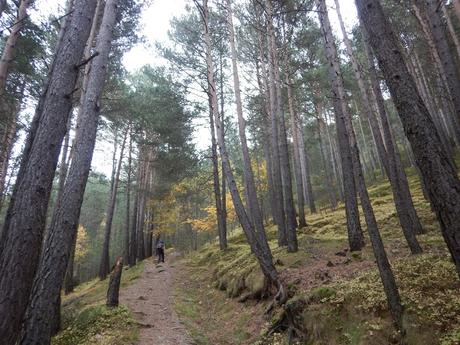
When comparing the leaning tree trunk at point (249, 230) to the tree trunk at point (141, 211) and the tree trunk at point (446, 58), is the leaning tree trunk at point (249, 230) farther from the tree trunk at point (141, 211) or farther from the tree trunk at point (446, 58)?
the tree trunk at point (141, 211)

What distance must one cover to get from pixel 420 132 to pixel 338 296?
3585 millimetres

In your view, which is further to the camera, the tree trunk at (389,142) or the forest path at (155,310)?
the tree trunk at (389,142)

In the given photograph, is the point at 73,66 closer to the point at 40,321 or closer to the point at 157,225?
the point at 40,321

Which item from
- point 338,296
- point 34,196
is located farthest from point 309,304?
point 34,196

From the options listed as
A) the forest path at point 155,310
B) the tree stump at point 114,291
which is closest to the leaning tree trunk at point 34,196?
the forest path at point 155,310

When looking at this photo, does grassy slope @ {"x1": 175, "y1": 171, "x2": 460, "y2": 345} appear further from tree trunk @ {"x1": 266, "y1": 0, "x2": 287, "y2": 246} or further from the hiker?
the hiker

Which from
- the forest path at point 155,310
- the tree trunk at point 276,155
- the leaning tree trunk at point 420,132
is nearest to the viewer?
the leaning tree trunk at point 420,132

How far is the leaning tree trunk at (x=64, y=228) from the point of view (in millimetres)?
3854

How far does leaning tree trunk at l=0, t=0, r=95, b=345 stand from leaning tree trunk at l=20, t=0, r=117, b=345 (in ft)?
1.43

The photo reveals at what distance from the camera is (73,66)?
4496 mm

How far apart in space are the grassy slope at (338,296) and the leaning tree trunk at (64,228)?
4177 millimetres

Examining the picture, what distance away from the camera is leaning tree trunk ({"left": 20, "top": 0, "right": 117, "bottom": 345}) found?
385 centimetres

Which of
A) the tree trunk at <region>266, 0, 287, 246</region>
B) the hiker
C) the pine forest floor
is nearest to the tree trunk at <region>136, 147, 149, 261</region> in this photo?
the hiker

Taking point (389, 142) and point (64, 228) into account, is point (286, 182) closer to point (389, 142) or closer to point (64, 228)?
point (389, 142)
